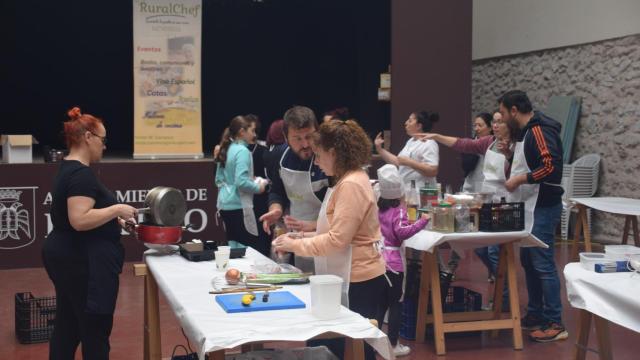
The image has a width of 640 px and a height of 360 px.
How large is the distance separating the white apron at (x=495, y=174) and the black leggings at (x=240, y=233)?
169 cm

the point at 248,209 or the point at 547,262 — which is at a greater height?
the point at 248,209

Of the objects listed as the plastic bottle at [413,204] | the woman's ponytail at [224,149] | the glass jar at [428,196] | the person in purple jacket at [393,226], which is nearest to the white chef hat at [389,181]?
the person in purple jacket at [393,226]

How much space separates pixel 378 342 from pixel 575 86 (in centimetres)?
819

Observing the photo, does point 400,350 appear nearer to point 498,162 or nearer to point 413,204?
point 413,204

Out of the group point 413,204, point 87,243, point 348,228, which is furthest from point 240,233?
point 348,228

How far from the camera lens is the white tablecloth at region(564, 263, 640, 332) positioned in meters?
3.21

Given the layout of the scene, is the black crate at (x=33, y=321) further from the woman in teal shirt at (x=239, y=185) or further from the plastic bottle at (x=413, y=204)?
the plastic bottle at (x=413, y=204)

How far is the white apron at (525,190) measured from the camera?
5.38 meters

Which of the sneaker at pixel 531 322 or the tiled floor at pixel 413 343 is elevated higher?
the sneaker at pixel 531 322

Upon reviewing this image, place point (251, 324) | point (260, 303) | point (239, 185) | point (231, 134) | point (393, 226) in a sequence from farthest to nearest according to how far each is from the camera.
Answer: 1. point (231, 134)
2. point (239, 185)
3. point (393, 226)
4. point (260, 303)
5. point (251, 324)

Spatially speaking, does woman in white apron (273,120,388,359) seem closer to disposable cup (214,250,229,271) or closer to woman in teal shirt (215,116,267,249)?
disposable cup (214,250,229,271)

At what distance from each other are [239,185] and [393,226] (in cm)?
167

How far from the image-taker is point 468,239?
16.7 ft

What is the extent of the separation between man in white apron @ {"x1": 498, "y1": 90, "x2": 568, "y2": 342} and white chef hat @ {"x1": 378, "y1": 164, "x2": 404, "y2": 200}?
1.13 metres
